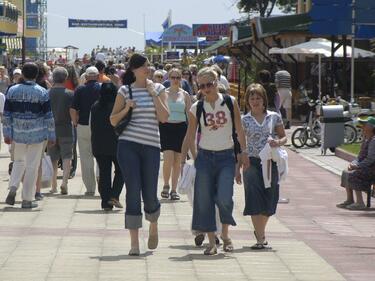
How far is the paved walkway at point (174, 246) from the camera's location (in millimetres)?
9859

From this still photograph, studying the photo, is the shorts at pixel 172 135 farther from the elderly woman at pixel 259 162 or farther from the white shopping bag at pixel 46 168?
the elderly woman at pixel 259 162

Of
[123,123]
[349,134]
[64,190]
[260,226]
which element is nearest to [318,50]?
[349,134]

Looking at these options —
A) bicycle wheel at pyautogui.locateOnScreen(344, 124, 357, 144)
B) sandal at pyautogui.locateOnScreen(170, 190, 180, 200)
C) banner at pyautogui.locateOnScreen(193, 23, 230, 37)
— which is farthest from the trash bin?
banner at pyautogui.locateOnScreen(193, 23, 230, 37)

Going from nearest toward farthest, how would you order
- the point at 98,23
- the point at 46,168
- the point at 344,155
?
the point at 46,168, the point at 344,155, the point at 98,23

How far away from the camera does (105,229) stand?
1259 centimetres

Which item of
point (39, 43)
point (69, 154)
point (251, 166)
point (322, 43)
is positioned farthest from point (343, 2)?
point (39, 43)

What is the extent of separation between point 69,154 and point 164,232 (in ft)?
13.9

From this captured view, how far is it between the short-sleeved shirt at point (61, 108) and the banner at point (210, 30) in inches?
2471

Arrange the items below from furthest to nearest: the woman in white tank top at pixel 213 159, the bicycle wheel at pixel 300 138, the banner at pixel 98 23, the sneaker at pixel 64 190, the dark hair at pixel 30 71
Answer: the banner at pixel 98 23 → the bicycle wheel at pixel 300 138 → the sneaker at pixel 64 190 → the dark hair at pixel 30 71 → the woman in white tank top at pixel 213 159

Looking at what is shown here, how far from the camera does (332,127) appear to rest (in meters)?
23.6

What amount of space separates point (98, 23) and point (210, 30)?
5072 centimetres

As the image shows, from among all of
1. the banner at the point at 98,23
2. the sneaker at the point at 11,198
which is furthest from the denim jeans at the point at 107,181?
the banner at the point at 98,23

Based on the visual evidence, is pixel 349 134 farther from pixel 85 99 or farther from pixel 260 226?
pixel 260 226

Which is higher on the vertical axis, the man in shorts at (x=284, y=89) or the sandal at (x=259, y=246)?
the man in shorts at (x=284, y=89)
